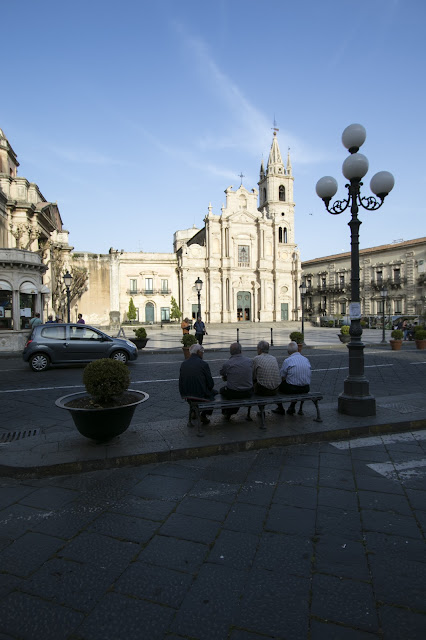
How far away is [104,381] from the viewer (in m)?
4.33

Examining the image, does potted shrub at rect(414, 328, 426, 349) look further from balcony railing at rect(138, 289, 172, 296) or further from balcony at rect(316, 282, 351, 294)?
balcony railing at rect(138, 289, 172, 296)

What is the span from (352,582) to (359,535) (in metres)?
0.56

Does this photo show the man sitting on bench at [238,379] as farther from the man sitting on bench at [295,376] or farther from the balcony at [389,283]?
the balcony at [389,283]

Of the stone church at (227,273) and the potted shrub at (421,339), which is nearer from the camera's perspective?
the potted shrub at (421,339)

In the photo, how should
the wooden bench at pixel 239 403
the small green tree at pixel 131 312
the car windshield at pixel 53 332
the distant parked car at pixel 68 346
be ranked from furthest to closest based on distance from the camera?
1. the small green tree at pixel 131 312
2. the car windshield at pixel 53 332
3. the distant parked car at pixel 68 346
4. the wooden bench at pixel 239 403

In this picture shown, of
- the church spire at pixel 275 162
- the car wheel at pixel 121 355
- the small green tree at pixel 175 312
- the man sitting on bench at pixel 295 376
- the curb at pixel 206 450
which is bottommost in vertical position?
the curb at pixel 206 450

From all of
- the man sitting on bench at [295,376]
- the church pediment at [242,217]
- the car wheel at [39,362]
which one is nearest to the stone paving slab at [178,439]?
the man sitting on bench at [295,376]

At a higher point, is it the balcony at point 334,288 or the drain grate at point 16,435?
the balcony at point 334,288

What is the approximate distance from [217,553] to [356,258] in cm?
480

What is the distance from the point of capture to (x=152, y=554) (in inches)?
104

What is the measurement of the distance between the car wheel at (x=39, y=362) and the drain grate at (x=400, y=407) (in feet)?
30.9

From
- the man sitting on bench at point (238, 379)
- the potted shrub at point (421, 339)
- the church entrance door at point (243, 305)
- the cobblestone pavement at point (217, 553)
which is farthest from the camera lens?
the church entrance door at point (243, 305)

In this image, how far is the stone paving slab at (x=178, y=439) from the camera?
4090 millimetres

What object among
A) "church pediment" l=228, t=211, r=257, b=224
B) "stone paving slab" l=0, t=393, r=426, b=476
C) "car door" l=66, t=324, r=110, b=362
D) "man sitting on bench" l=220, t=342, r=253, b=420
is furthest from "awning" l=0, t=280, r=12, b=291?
"church pediment" l=228, t=211, r=257, b=224
